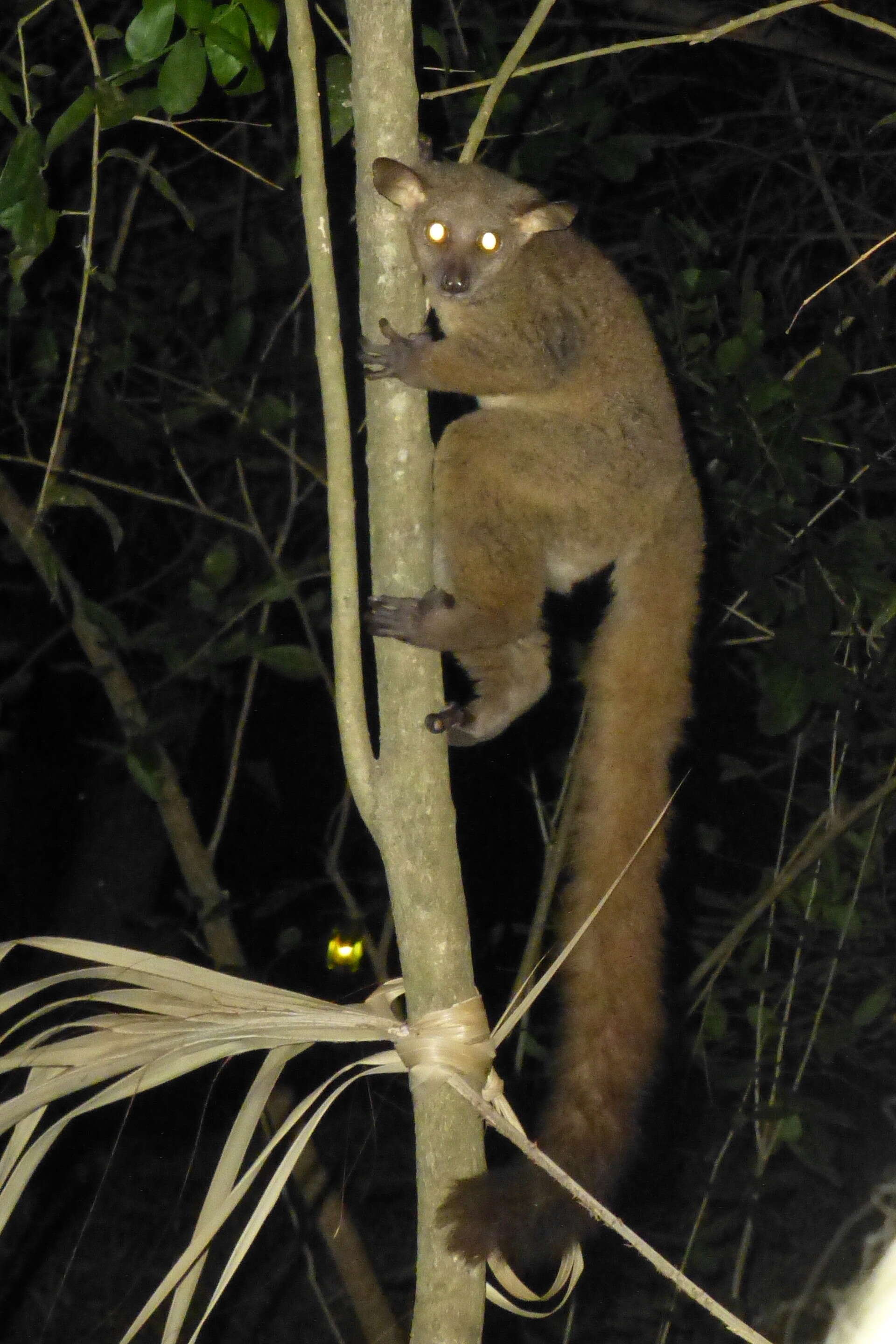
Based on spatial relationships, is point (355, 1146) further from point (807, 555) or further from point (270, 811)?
point (807, 555)

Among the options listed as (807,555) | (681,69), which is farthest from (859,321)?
(681,69)

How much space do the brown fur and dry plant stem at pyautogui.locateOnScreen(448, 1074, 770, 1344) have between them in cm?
34

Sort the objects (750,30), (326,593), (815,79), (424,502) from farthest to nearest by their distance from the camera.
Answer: (815,79) < (326,593) < (750,30) < (424,502)

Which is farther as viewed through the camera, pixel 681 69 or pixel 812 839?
pixel 681 69

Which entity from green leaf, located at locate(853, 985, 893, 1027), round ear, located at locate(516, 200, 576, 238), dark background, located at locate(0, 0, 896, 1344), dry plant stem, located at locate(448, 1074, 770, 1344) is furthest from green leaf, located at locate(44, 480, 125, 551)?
green leaf, located at locate(853, 985, 893, 1027)

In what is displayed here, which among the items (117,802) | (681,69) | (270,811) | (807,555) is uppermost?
(681,69)

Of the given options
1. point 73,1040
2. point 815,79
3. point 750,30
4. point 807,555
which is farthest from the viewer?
point 815,79

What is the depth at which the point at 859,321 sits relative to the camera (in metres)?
3.83

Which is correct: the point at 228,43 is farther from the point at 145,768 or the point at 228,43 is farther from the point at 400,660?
the point at 145,768

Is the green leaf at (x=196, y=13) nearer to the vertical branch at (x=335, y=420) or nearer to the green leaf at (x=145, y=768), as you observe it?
the vertical branch at (x=335, y=420)

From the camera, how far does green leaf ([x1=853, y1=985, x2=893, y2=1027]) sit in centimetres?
351

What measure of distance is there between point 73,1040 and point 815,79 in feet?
14.4

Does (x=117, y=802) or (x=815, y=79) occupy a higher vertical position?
(x=815, y=79)

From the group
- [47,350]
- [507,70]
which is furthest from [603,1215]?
[47,350]
